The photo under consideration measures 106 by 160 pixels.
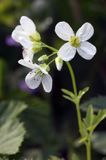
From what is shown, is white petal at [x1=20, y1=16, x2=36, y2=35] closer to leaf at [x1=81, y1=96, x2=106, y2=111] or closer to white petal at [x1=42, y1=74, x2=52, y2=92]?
white petal at [x1=42, y1=74, x2=52, y2=92]

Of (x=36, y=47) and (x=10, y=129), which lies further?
(x=10, y=129)

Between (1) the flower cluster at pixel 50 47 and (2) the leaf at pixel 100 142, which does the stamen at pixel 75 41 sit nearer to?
(1) the flower cluster at pixel 50 47

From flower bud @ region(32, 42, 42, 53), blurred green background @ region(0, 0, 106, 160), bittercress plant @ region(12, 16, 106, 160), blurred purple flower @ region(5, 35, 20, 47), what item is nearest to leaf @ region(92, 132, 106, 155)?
blurred green background @ region(0, 0, 106, 160)

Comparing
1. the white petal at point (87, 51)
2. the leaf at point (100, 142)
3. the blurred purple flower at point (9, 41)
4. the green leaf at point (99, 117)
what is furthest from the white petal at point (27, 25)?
the blurred purple flower at point (9, 41)

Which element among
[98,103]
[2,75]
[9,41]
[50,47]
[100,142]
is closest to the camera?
[50,47]

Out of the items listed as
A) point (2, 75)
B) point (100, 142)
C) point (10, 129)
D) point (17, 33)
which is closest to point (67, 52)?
point (17, 33)

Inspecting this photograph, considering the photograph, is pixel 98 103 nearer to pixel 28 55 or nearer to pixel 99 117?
pixel 99 117

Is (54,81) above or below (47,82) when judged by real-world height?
above

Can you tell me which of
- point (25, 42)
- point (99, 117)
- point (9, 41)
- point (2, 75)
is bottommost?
point (99, 117)
